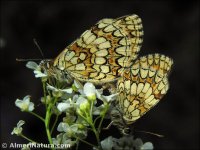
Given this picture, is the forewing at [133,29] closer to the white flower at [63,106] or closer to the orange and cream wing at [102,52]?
the orange and cream wing at [102,52]

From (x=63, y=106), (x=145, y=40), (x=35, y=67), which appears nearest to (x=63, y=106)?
(x=63, y=106)

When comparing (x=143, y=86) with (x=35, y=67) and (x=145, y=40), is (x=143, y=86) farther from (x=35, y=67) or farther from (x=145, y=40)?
(x=145, y=40)

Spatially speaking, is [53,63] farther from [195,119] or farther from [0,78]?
[195,119]

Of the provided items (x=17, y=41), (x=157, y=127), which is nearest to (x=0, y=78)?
(x=17, y=41)

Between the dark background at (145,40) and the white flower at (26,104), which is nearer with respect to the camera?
the white flower at (26,104)

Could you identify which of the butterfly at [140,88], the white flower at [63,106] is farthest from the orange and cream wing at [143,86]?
the white flower at [63,106]

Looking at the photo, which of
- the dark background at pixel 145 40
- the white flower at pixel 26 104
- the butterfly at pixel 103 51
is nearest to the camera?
the white flower at pixel 26 104

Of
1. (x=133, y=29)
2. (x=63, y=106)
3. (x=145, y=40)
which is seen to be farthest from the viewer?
(x=145, y=40)
